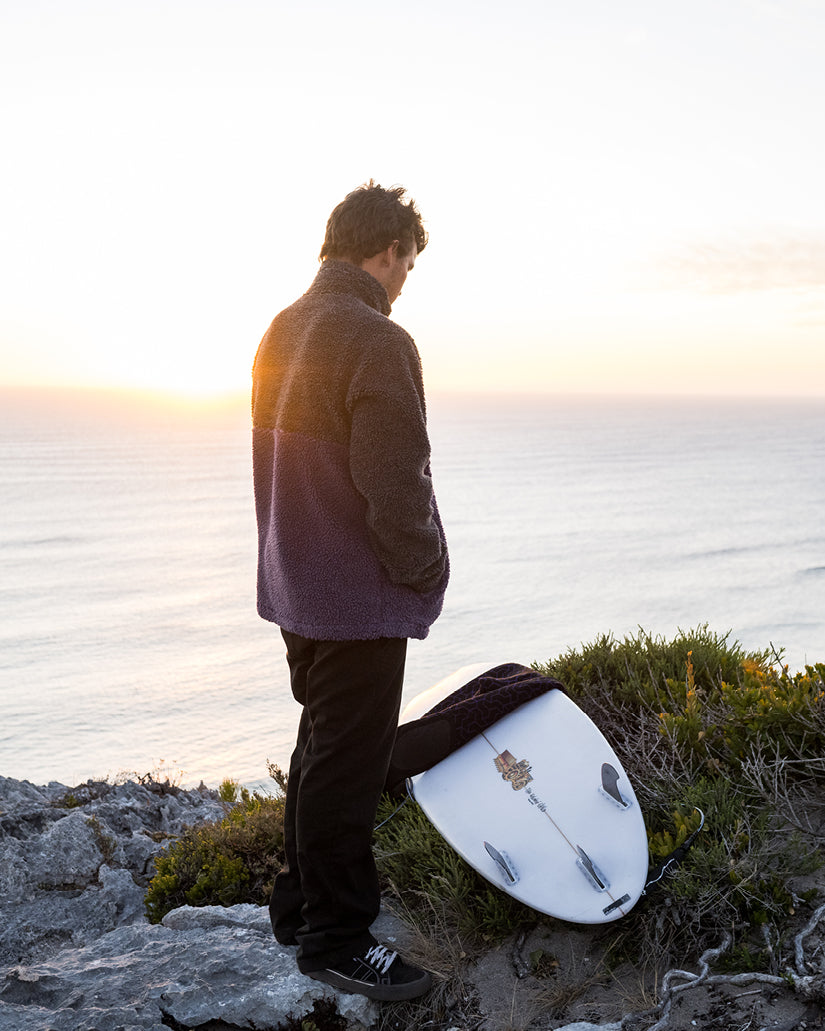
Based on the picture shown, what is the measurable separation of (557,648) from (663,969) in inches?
1015

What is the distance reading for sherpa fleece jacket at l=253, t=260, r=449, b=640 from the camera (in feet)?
9.36

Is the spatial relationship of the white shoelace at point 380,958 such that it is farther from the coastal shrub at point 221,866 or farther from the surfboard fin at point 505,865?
the coastal shrub at point 221,866

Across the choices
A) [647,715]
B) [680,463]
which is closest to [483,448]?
[680,463]

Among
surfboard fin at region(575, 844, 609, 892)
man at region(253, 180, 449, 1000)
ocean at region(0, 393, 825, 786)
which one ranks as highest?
man at region(253, 180, 449, 1000)

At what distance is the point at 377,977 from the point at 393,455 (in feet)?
6.09

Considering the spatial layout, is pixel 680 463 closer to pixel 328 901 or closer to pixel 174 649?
pixel 174 649

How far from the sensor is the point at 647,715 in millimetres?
5031

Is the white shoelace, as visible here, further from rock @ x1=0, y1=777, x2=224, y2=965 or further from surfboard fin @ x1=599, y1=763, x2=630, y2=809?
→ rock @ x1=0, y1=777, x2=224, y2=965

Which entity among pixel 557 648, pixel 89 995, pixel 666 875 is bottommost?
pixel 557 648

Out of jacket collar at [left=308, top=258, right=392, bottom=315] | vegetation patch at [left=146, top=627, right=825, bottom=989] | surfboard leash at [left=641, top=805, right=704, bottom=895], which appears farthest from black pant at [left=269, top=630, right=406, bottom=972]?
jacket collar at [left=308, top=258, right=392, bottom=315]

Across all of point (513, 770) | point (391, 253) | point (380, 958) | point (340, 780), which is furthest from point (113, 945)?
point (391, 253)

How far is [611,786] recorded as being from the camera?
3.80m

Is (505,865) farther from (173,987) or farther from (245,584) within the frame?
A: (245,584)

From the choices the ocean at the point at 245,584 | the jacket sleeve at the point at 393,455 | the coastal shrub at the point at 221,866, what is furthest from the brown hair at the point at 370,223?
the ocean at the point at 245,584
